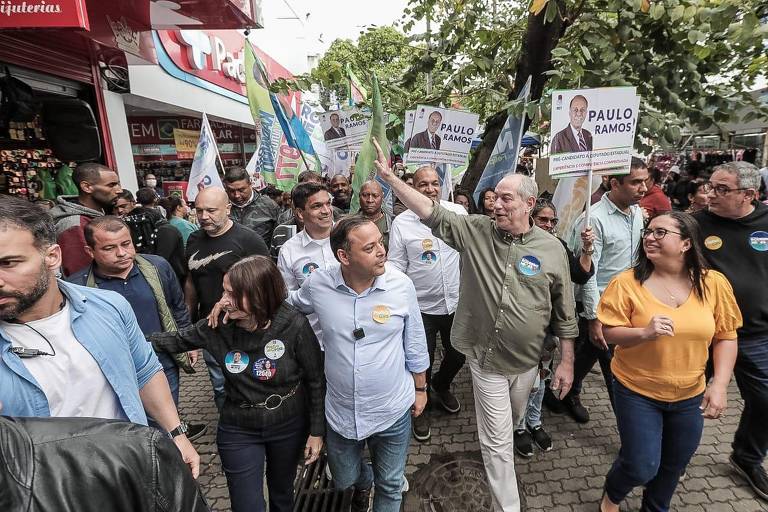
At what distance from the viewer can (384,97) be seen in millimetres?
5508

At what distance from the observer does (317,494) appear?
2.93 m

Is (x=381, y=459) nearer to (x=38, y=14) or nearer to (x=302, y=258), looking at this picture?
(x=302, y=258)

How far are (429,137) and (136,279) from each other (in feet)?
10.6

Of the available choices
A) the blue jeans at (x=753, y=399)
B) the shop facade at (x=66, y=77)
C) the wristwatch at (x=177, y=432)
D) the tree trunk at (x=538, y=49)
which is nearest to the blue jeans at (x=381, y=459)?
the wristwatch at (x=177, y=432)

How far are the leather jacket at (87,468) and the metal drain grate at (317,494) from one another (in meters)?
1.98

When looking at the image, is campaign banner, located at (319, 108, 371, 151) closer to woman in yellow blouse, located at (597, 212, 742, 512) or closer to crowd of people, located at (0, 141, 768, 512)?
crowd of people, located at (0, 141, 768, 512)

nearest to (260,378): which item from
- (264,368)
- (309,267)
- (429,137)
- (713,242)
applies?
(264,368)

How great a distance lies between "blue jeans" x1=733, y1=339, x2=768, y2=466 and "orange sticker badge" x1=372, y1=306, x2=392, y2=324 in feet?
8.13

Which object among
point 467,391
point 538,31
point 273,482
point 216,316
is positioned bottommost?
point 467,391

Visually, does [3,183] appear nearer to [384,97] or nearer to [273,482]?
[384,97]

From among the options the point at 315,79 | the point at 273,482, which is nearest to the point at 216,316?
the point at 273,482

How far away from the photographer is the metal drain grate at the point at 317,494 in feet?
9.23

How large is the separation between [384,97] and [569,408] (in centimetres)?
430

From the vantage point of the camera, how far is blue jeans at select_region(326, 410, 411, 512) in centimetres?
235
